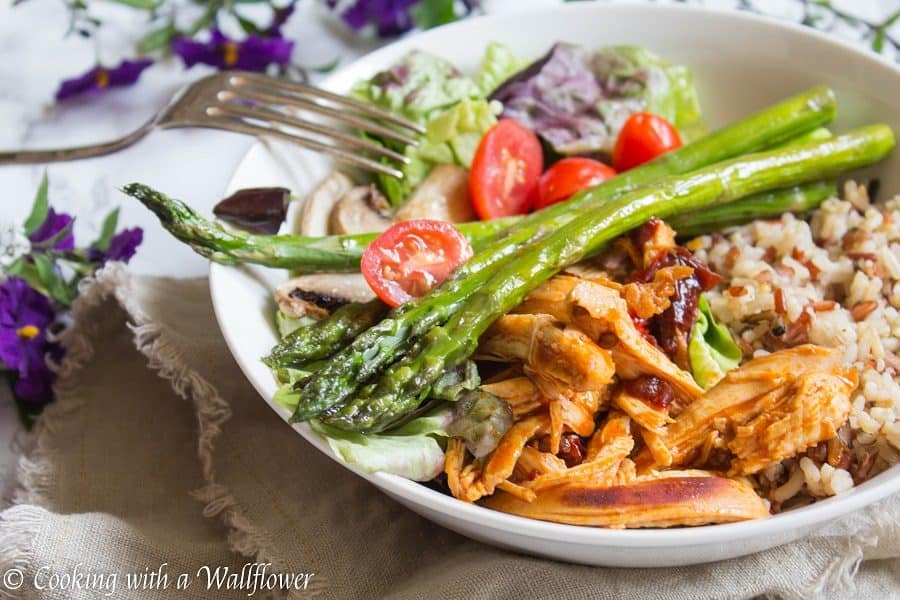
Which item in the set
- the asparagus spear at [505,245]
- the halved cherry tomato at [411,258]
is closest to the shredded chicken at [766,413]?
the asparagus spear at [505,245]

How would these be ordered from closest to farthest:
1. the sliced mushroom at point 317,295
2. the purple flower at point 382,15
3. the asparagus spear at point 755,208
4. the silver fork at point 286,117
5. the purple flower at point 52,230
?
the sliced mushroom at point 317,295, the asparagus spear at point 755,208, the silver fork at point 286,117, the purple flower at point 52,230, the purple flower at point 382,15

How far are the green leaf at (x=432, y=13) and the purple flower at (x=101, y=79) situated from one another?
A: 1446 mm

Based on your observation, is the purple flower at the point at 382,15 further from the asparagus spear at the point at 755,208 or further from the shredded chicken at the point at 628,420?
the shredded chicken at the point at 628,420

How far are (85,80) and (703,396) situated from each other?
141 inches

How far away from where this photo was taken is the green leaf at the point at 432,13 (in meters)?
4.91

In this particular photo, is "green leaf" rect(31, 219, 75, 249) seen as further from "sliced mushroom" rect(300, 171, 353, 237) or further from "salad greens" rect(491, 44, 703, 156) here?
"salad greens" rect(491, 44, 703, 156)

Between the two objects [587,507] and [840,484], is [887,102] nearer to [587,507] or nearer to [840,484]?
[840,484]

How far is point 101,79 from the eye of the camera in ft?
15.9

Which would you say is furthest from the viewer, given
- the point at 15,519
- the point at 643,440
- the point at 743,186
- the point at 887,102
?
the point at 887,102

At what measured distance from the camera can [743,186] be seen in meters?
3.48

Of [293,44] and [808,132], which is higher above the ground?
[808,132]

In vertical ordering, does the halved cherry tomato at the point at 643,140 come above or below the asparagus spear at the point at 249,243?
above

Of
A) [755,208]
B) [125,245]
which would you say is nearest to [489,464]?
[755,208]

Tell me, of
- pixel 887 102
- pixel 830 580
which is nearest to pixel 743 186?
pixel 887 102
